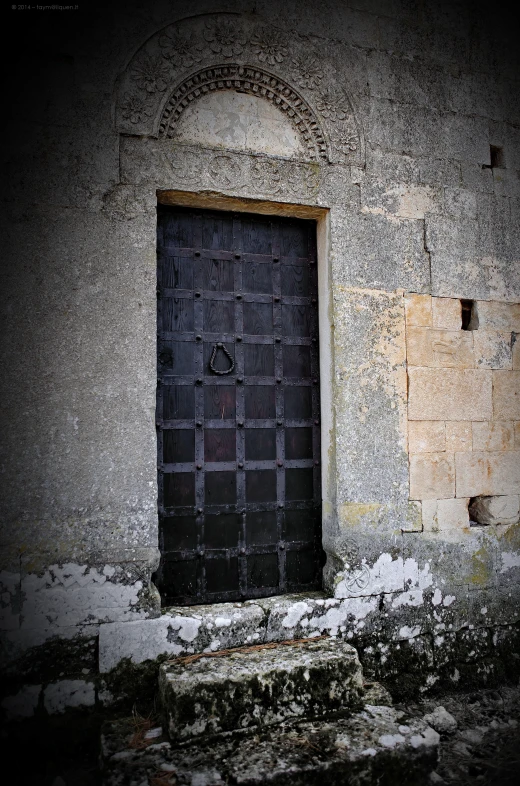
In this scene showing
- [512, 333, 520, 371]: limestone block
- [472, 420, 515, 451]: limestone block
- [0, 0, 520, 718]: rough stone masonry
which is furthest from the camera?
[512, 333, 520, 371]: limestone block

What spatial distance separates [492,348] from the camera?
150 inches

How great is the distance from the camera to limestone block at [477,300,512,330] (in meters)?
3.81

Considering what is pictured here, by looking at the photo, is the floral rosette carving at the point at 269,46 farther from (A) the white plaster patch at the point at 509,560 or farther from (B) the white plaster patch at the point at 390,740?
(B) the white plaster patch at the point at 390,740

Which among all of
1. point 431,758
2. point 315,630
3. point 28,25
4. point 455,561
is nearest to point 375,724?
point 431,758

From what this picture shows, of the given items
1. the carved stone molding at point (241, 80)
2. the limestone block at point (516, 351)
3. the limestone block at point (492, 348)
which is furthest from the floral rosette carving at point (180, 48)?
the limestone block at point (516, 351)

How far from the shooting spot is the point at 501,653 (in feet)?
12.1

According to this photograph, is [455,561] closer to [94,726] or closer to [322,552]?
[322,552]

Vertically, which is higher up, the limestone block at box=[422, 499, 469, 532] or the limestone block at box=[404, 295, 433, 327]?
the limestone block at box=[404, 295, 433, 327]

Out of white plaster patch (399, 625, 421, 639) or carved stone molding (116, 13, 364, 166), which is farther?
white plaster patch (399, 625, 421, 639)

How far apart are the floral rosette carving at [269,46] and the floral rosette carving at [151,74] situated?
0.61 metres

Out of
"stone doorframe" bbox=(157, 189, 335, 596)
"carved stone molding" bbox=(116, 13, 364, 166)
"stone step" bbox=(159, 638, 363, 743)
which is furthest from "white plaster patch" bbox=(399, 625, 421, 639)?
"carved stone molding" bbox=(116, 13, 364, 166)

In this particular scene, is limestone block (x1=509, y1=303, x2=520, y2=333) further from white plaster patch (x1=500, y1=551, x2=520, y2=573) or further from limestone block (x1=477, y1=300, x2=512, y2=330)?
white plaster patch (x1=500, y1=551, x2=520, y2=573)

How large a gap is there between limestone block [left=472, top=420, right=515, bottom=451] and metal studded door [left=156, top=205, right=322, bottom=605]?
1121mm

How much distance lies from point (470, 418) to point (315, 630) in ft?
5.66
